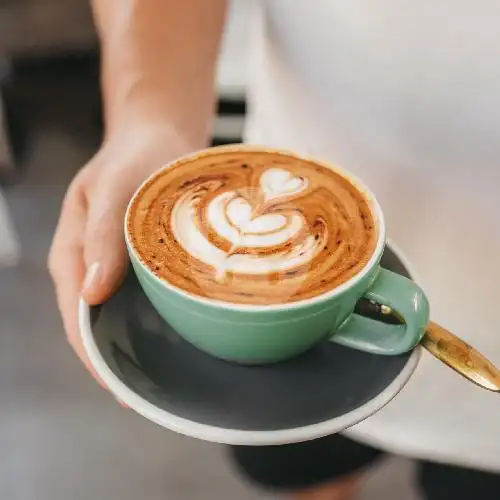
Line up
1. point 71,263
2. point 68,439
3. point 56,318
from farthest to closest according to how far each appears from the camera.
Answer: point 56,318, point 68,439, point 71,263

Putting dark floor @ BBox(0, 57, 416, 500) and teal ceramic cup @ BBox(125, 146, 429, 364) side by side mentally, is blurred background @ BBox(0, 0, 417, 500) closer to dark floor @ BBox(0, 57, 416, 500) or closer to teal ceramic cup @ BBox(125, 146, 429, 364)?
dark floor @ BBox(0, 57, 416, 500)

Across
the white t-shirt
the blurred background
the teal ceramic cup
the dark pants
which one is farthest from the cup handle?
the blurred background

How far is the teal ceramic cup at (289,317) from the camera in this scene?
16.5 inches

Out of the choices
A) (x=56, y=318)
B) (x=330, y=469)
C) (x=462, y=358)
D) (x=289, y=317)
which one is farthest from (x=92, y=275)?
(x=56, y=318)

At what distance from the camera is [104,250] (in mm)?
489

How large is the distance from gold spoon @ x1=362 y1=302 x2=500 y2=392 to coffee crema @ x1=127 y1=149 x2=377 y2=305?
7 cm

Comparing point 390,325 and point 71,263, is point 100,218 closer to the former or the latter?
point 71,263

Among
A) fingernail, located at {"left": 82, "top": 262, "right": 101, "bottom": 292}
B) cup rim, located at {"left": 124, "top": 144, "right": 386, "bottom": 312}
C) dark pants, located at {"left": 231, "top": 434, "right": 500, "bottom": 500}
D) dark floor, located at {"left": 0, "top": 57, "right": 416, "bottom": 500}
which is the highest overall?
cup rim, located at {"left": 124, "top": 144, "right": 386, "bottom": 312}

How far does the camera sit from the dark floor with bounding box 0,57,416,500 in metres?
1.15

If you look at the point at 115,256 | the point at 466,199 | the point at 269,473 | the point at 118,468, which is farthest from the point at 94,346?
the point at 118,468

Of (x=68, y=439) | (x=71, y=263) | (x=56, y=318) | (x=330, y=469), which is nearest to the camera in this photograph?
(x=71, y=263)

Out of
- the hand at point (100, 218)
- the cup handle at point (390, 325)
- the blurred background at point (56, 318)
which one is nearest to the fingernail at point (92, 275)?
the hand at point (100, 218)

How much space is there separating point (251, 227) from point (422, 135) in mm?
170

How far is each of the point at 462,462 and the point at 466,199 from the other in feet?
0.91
